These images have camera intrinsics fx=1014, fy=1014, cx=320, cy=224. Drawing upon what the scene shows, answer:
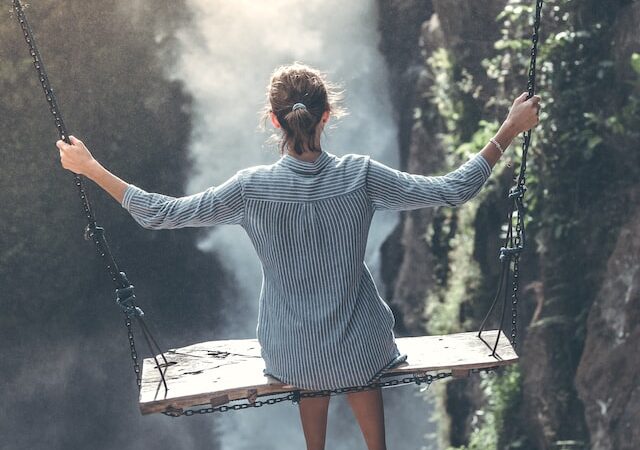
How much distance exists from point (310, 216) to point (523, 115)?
0.67m

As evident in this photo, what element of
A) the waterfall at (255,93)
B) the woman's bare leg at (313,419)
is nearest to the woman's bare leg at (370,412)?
the woman's bare leg at (313,419)

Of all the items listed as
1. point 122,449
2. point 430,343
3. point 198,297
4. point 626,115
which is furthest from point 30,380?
point 430,343

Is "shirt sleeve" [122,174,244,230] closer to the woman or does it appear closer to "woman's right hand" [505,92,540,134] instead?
the woman

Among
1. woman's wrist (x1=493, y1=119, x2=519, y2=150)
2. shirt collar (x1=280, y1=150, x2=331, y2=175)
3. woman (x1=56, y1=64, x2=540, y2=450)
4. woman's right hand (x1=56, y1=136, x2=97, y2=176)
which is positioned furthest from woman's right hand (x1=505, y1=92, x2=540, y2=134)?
woman's right hand (x1=56, y1=136, x2=97, y2=176)

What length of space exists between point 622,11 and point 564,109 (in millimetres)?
631

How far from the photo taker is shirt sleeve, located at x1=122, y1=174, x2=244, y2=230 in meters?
2.41

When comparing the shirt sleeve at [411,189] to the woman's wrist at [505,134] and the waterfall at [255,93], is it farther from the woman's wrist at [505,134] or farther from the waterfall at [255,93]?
the waterfall at [255,93]

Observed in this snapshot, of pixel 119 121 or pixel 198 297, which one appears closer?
pixel 119 121

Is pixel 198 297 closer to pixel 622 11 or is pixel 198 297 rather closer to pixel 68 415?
pixel 68 415

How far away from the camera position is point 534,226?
20.4ft

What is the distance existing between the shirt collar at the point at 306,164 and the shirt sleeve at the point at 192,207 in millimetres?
127

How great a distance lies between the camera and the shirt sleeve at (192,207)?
241 cm

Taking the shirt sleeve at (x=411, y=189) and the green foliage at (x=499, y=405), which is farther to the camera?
the green foliage at (x=499, y=405)

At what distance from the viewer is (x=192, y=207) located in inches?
94.9
